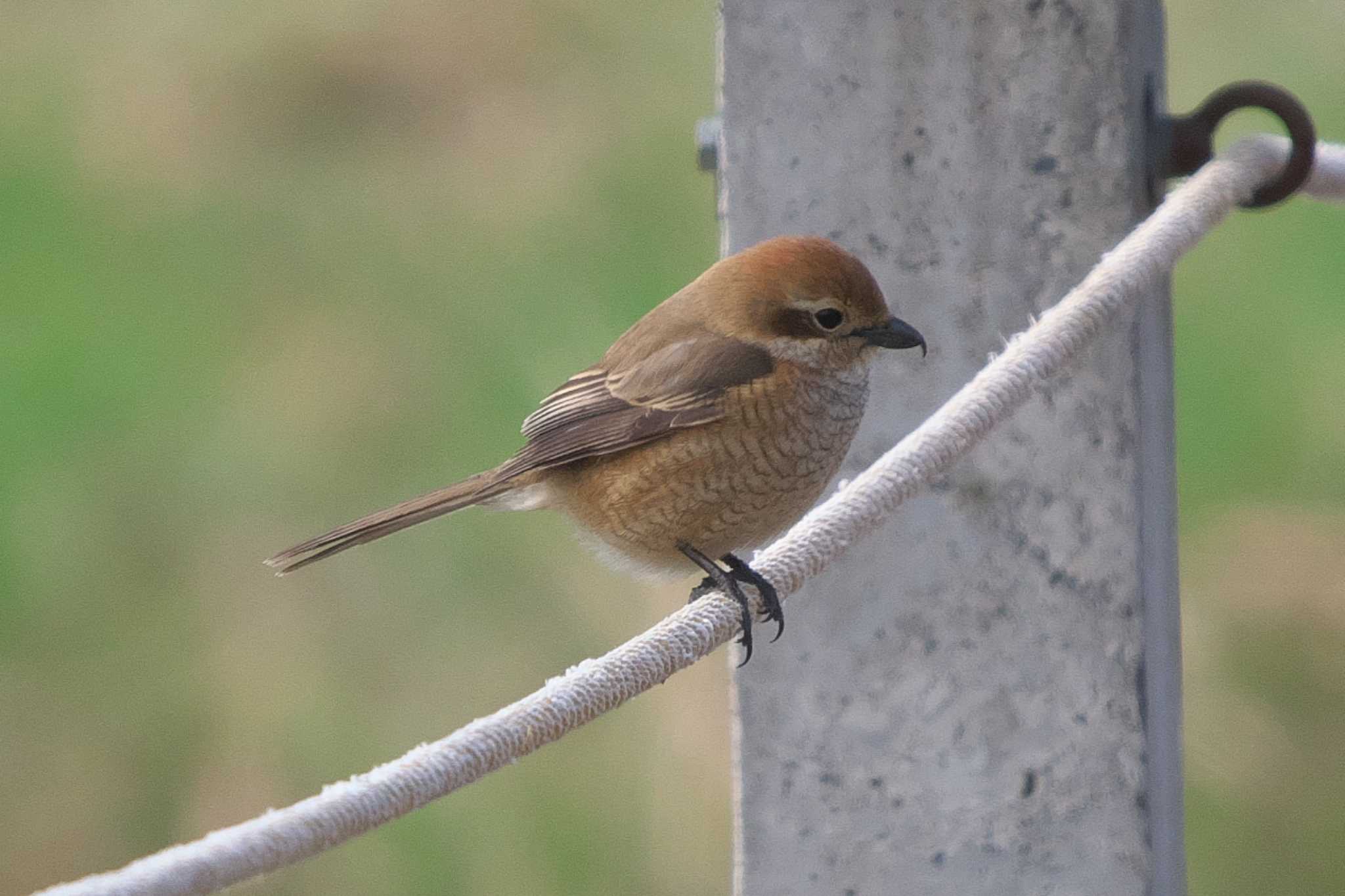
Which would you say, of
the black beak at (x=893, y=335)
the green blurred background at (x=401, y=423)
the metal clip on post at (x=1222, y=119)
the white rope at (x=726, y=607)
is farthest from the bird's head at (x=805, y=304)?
the green blurred background at (x=401, y=423)

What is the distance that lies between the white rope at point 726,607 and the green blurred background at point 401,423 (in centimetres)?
135

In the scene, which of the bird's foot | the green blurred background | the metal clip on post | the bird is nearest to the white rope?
the metal clip on post

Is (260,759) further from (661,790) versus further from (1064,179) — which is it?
(1064,179)

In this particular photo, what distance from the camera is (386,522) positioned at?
2236 mm

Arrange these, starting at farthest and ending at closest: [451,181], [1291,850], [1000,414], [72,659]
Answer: [451,181] < [72,659] < [1291,850] < [1000,414]

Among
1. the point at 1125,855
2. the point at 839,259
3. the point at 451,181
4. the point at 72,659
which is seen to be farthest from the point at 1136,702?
the point at 451,181

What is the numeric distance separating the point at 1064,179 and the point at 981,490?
15.5 inches

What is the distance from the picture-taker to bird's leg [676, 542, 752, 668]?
2.04 m

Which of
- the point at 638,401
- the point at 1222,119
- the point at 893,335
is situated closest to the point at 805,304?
the point at 893,335

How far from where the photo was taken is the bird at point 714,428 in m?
2.18

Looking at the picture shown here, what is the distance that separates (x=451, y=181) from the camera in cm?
462

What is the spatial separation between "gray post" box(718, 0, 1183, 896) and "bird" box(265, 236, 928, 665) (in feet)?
0.22

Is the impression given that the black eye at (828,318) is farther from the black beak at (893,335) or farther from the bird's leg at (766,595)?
the bird's leg at (766,595)

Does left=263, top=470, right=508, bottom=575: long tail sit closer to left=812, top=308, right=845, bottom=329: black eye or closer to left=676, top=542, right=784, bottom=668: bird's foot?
left=676, top=542, right=784, bottom=668: bird's foot
